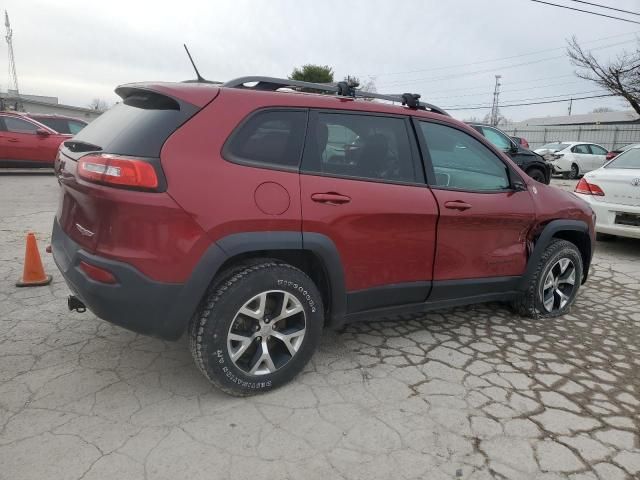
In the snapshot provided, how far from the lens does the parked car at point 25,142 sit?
39.4ft

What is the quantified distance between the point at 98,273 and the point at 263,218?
87 centimetres

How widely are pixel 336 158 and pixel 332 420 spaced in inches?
59.2

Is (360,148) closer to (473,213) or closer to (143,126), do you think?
(473,213)

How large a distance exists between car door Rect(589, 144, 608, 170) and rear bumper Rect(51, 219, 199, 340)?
780 inches

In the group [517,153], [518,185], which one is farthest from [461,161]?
[517,153]

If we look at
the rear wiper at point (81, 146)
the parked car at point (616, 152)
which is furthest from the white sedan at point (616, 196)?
the rear wiper at point (81, 146)

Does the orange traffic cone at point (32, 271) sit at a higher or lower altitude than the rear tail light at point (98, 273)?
lower

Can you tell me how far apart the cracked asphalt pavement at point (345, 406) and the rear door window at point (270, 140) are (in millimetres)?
1349

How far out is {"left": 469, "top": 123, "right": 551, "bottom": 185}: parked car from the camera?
39.9 ft

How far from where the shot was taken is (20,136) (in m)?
12.1

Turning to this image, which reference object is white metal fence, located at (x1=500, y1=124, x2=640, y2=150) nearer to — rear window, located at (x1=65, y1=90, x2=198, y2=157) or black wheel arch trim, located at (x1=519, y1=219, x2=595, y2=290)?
black wheel arch trim, located at (x1=519, y1=219, x2=595, y2=290)

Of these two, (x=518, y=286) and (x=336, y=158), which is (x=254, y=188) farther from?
(x=518, y=286)

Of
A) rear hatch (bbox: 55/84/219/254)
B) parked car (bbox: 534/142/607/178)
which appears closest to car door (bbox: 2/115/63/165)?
rear hatch (bbox: 55/84/219/254)

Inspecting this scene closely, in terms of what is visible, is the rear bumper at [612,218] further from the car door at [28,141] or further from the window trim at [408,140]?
the car door at [28,141]
